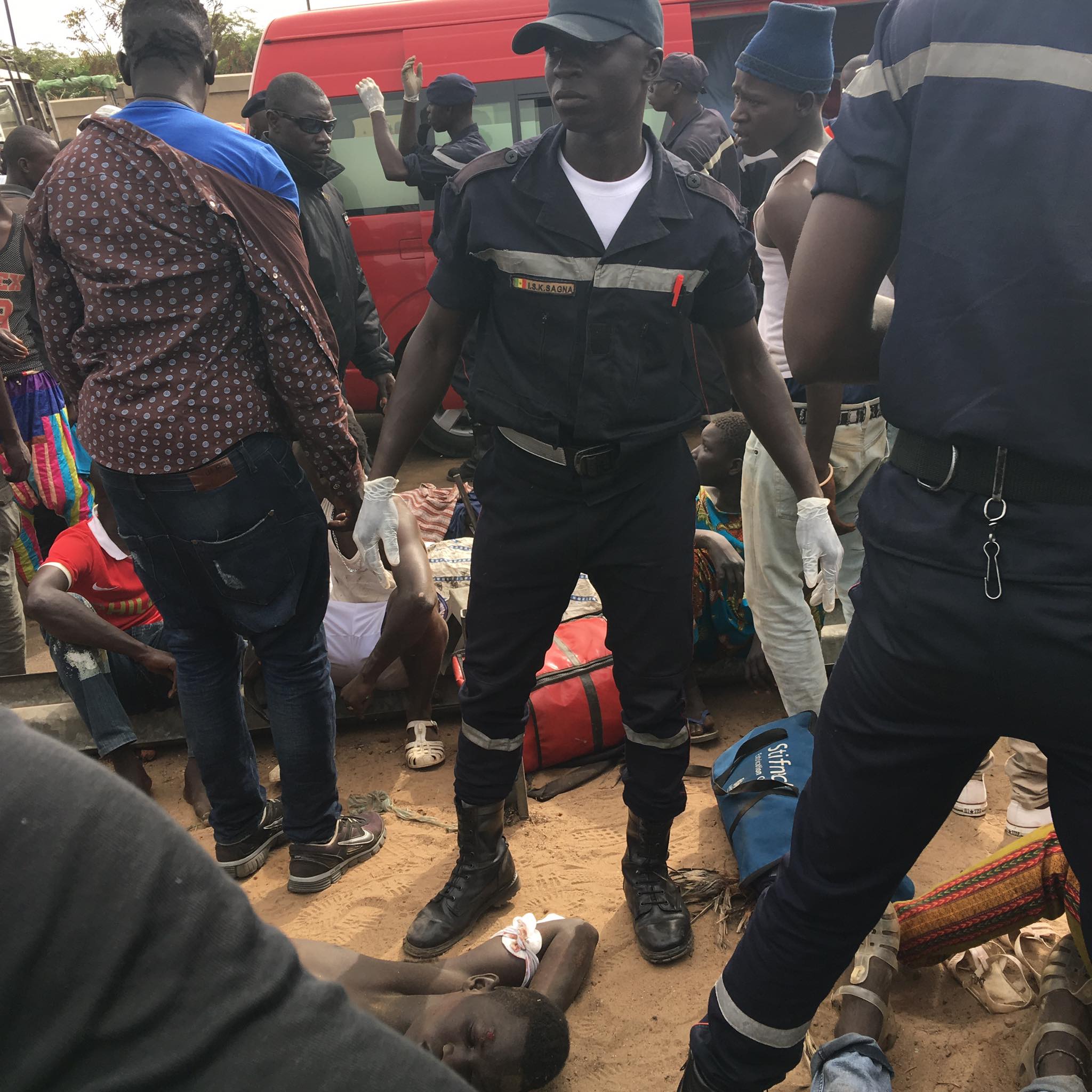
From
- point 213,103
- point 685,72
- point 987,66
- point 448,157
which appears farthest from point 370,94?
point 213,103

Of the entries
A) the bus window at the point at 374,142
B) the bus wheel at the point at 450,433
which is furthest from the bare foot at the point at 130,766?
the bus window at the point at 374,142

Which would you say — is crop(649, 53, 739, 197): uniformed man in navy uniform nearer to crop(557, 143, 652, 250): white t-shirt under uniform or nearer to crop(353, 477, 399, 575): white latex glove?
crop(557, 143, 652, 250): white t-shirt under uniform

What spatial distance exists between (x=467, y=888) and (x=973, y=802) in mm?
1513

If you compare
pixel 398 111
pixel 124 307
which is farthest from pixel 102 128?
pixel 398 111

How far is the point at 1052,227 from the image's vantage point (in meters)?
1.17

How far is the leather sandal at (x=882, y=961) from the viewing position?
2088 millimetres

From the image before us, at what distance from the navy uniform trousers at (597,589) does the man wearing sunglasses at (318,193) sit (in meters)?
1.52

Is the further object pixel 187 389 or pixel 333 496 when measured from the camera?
pixel 333 496

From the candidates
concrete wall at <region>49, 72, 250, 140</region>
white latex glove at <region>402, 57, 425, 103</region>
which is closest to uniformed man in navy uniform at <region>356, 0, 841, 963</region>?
white latex glove at <region>402, 57, 425, 103</region>

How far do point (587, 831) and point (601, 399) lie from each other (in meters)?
1.45

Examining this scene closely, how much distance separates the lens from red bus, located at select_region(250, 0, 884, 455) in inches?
A: 241

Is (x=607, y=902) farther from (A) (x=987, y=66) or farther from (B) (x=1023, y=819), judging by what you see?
(A) (x=987, y=66)

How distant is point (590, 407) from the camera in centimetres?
222

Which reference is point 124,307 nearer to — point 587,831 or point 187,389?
point 187,389
